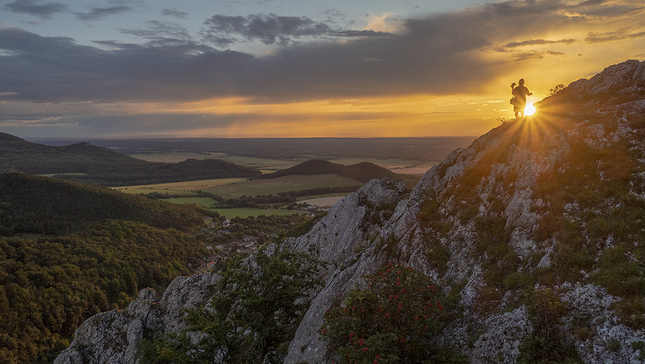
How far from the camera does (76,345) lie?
3416 cm

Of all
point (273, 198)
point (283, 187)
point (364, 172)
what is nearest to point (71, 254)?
point (273, 198)

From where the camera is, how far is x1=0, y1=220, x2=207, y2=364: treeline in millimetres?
62750

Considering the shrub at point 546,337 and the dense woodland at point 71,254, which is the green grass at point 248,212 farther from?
the shrub at point 546,337

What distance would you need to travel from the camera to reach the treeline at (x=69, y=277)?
206ft

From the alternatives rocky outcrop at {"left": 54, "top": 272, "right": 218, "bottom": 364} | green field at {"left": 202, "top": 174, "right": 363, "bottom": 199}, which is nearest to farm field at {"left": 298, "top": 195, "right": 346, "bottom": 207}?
green field at {"left": 202, "top": 174, "right": 363, "bottom": 199}

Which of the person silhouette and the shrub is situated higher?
the person silhouette

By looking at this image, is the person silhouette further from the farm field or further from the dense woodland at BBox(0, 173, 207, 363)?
the farm field

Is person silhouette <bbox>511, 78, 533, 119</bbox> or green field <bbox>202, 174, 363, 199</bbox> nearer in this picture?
person silhouette <bbox>511, 78, 533, 119</bbox>

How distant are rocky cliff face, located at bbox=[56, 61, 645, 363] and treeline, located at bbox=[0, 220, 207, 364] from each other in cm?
7427

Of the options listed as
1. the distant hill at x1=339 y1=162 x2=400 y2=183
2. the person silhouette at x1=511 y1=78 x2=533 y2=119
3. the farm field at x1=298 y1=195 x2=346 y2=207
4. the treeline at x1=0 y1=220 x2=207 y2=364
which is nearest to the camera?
the person silhouette at x1=511 y1=78 x2=533 y2=119

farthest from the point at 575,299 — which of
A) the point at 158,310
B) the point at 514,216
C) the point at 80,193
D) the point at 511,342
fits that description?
the point at 80,193

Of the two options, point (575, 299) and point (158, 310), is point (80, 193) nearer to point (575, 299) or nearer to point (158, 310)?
point (158, 310)

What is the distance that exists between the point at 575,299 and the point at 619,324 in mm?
1487

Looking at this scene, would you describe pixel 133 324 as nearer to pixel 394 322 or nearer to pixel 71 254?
pixel 394 322
